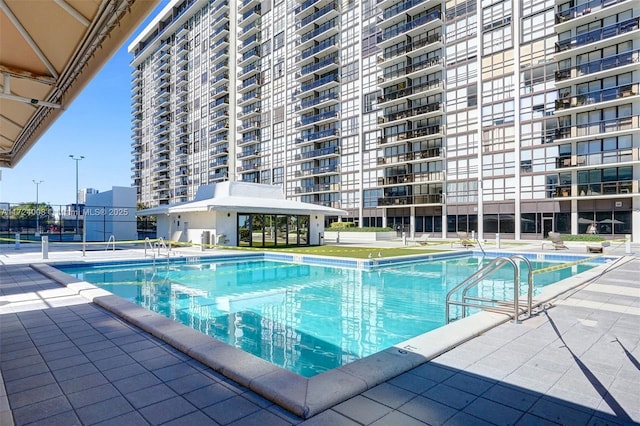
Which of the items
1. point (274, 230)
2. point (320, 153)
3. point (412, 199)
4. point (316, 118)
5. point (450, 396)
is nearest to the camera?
point (450, 396)

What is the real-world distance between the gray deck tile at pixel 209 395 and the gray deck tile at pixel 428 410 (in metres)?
1.44

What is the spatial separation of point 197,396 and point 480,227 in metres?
32.4

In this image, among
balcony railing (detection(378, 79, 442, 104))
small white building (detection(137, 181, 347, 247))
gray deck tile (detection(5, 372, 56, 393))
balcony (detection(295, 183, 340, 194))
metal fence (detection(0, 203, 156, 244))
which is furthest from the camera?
balcony (detection(295, 183, 340, 194))

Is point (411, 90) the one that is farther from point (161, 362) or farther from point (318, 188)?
point (161, 362)

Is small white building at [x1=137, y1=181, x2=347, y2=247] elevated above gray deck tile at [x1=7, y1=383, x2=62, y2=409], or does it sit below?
above

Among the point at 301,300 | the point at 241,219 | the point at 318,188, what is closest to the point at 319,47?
the point at 318,188

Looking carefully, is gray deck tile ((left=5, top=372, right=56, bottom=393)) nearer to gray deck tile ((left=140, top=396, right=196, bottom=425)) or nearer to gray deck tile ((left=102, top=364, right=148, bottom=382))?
gray deck tile ((left=102, top=364, right=148, bottom=382))

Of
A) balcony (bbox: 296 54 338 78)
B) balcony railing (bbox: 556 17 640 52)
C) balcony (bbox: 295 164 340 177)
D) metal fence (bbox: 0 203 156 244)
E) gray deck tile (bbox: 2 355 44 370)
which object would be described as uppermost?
balcony (bbox: 296 54 338 78)

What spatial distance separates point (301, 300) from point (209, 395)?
21.2 feet

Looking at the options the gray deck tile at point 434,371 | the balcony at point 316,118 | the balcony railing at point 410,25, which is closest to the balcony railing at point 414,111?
the balcony at point 316,118

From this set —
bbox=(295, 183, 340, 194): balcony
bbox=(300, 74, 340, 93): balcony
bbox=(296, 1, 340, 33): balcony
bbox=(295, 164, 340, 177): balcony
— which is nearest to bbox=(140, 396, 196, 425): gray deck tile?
bbox=(295, 183, 340, 194): balcony

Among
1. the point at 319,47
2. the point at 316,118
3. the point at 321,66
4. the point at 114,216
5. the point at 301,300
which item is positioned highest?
the point at 319,47

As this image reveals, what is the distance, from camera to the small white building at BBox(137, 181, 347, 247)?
2112 centimetres

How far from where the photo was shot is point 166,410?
2809 mm
